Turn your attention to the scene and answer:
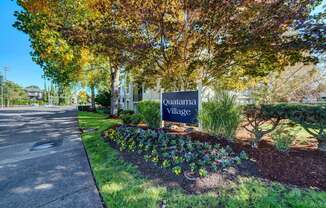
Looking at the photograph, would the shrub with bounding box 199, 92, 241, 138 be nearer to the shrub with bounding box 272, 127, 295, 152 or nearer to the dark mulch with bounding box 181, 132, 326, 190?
the dark mulch with bounding box 181, 132, 326, 190

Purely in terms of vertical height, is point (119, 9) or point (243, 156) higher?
point (119, 9)

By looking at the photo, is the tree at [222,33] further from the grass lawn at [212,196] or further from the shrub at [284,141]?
the grass lawn at [212,196]

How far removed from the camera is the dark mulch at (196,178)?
10.9ft

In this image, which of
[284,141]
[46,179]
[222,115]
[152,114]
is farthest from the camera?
[152,114]

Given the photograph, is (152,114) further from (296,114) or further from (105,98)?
(105,98)

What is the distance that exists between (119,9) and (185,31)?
7.72 feet

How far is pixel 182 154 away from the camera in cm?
440

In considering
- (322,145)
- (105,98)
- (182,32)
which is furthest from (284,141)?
(105,98)

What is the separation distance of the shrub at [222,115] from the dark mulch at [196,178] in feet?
4.00

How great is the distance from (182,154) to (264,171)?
62.6 inches

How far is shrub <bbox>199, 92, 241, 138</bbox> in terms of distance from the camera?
16.5 ft

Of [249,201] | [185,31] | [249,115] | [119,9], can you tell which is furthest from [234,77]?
[249,201]

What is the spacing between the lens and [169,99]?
7.27 meters

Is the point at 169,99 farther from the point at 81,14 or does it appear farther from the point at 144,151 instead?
the point at 81,14
